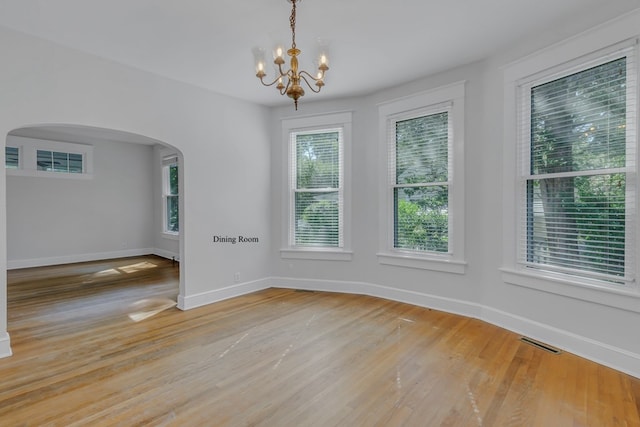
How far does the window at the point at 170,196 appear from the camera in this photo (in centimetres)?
767

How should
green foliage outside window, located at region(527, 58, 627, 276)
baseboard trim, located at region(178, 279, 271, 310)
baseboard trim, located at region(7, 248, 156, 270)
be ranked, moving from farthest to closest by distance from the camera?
1. baseboard trim, located at region(7, 248, 156, 270)
2. baseboard trim, located at region(178, 279, 271, 310)
3. green foliage outside window, located at region(527, 58, 627, 276)

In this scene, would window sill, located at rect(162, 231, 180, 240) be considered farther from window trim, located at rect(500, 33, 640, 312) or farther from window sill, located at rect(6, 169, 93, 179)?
window trim, located at rect(500, 33, 640, 312)

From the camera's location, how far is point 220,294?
4.37 m

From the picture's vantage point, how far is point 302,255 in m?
4.90

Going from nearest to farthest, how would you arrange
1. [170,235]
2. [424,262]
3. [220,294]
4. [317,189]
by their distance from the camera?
[424,262] < [220,294] < [317,189] < [170,235]

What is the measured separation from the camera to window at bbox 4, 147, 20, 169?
20.4ft

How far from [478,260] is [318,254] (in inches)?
86.9

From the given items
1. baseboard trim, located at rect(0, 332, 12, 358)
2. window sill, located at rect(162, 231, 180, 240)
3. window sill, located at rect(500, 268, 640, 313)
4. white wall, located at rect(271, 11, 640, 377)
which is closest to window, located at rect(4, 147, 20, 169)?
window sill, located at rect(162, 231, 180, 240)

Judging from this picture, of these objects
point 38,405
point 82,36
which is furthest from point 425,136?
point 38,405

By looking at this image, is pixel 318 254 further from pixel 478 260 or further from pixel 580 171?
pixel 580 171

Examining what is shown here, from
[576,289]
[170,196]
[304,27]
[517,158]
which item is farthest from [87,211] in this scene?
[576,289]

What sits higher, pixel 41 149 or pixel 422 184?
pixel 41 149

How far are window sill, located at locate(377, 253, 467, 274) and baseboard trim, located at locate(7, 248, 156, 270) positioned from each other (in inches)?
259

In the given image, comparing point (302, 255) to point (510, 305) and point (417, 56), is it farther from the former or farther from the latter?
point (417, 56)
